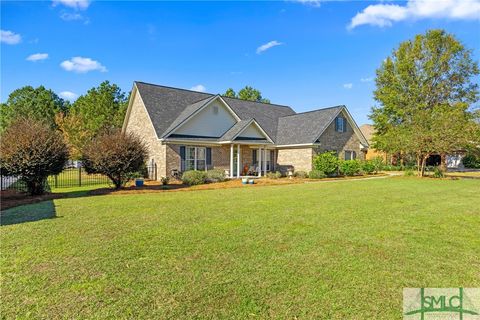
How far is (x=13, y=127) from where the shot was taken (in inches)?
484

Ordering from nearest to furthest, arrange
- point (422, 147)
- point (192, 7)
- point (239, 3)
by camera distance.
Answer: point (192, 7) < point (239, 3) < point (422, 147)

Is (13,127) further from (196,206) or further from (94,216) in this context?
(196,206)

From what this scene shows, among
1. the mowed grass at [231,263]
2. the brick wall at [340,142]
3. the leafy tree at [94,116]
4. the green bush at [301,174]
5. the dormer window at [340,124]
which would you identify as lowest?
the mowed grass at [231,263]

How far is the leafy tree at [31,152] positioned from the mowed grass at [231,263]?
4.96m

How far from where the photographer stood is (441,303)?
368 cm

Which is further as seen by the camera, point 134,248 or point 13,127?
point 13,127

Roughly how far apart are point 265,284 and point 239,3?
14.0 meters

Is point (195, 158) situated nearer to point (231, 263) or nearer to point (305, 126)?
point (305, 126)

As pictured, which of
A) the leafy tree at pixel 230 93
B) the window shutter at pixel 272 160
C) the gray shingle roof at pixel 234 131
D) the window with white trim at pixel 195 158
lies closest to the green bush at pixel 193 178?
the window with white trim at pixel 195 158

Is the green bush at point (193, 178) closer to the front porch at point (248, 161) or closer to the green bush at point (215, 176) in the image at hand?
the green bush at point (215, 176)

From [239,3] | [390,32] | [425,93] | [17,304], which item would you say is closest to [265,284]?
[17,304]

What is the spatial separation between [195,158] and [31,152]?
35.4 ft

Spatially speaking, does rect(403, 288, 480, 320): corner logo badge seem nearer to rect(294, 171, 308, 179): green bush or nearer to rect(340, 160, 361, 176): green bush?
rect(294, 171, 308, 179): green bush

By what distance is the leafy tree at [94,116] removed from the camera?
38544mm
